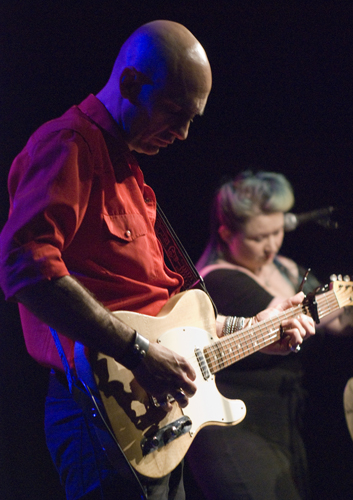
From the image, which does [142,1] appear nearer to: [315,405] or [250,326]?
[250,326]

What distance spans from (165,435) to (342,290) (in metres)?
1.57

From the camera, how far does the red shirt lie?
1123mm

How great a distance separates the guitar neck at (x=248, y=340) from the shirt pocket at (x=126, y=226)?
1.83ft

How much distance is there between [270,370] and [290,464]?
64cm

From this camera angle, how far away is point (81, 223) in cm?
135

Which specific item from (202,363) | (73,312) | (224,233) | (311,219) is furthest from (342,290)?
(73,312)

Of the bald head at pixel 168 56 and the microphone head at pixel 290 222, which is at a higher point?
the bald head at pixel 168 56

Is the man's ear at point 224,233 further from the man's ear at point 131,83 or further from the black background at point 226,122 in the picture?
the man's ear at point 131,83

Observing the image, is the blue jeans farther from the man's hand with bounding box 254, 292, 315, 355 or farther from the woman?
the woman

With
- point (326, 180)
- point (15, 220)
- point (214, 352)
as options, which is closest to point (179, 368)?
point (214, 352)

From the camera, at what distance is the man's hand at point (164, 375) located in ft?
4.03

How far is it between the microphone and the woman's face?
9cm

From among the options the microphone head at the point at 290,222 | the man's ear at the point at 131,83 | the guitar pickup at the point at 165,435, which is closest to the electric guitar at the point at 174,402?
the guitar pickup at the point at 165,435

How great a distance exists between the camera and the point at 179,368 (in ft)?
4.25
